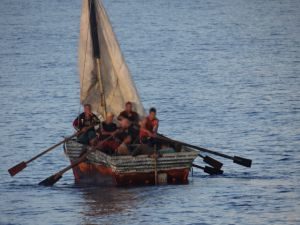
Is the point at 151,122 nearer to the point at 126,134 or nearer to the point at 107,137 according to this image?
the point at 126,134

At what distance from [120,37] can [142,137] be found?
266 feet

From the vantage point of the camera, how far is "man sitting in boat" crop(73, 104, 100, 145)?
4647 cm

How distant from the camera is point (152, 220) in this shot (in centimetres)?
4112

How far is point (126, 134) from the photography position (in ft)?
148

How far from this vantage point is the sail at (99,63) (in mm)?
49281

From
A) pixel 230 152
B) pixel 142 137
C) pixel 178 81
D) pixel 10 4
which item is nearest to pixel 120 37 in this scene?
pixel 178 81

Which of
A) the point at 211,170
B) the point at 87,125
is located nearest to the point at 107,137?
the point at 87,125

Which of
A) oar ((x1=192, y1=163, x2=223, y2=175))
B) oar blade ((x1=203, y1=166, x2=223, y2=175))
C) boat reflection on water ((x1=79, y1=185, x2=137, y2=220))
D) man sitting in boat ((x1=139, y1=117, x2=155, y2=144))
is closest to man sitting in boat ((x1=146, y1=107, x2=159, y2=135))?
man sitting in boat ((x1=139, y1=117, x2=155, y2=144))

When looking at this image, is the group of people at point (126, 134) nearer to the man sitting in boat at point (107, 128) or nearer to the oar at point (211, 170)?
the man sitting in boat at point (107, 128)

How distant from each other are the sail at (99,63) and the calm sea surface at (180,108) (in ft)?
9.59

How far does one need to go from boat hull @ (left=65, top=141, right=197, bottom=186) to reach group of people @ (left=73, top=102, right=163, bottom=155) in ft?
1.27

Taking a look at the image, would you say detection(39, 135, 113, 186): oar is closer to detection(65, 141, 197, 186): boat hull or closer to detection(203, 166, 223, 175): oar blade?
detection(65, 141, 197, 186): boat hull

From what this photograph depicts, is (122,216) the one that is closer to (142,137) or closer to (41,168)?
Result: (142,137)

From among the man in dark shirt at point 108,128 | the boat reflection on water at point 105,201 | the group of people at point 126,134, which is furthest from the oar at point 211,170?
the boat reflection on water at point 105,201
